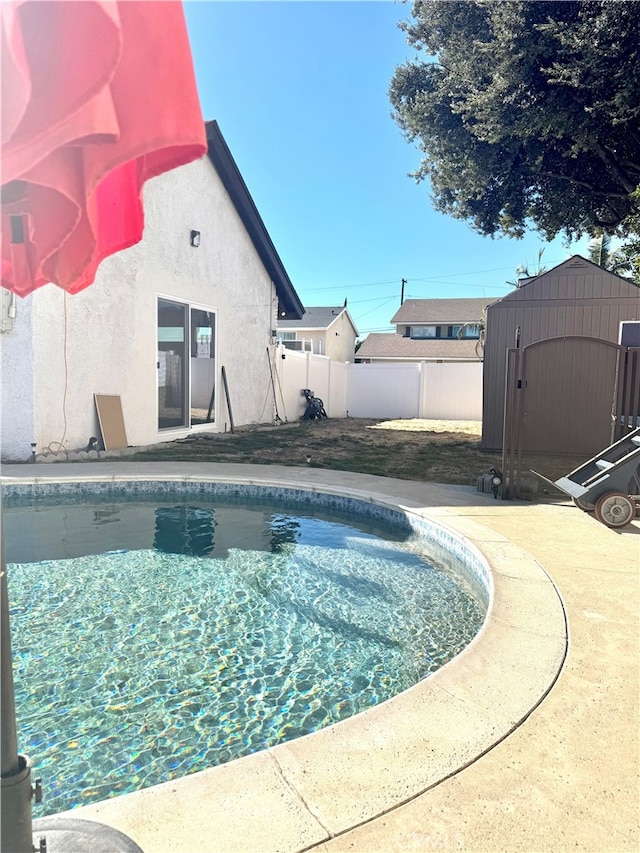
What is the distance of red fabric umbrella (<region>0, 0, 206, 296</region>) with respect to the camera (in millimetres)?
843

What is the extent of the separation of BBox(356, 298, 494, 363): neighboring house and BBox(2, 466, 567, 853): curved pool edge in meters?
27.5

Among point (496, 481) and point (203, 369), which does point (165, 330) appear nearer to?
point (203, 369)

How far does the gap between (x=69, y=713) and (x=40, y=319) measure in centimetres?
628

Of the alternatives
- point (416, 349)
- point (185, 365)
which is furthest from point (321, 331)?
point (185, 365)

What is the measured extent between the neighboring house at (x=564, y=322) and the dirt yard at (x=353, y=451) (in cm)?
142

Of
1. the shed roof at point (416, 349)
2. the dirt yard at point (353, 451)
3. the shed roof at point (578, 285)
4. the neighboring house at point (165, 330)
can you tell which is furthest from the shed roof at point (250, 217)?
the shed roof at point (416, 349)

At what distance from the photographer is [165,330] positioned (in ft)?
33.5

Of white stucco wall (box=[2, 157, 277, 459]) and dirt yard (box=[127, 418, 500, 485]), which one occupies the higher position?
white stucco wall (box=[2, 157, 277, 459])

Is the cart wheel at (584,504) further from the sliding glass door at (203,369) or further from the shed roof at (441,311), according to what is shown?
the shed roof at (441,311)

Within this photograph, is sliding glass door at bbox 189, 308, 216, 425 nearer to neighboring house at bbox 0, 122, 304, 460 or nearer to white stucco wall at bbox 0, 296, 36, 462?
neighboring house at bbox 0, 122, 304, 460

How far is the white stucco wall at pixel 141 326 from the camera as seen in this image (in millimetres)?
7621

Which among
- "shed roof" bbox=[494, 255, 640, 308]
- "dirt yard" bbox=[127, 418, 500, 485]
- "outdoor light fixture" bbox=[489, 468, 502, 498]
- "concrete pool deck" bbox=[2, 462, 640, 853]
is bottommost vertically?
"concrete pool deck" bbox=[2, 462, 640, 853]

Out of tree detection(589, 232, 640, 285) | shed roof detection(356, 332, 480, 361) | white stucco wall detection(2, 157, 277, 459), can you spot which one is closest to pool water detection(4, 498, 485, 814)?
white stucco wall detection(2, 157, 277, 459)

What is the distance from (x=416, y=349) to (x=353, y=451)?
21232 millimetres
